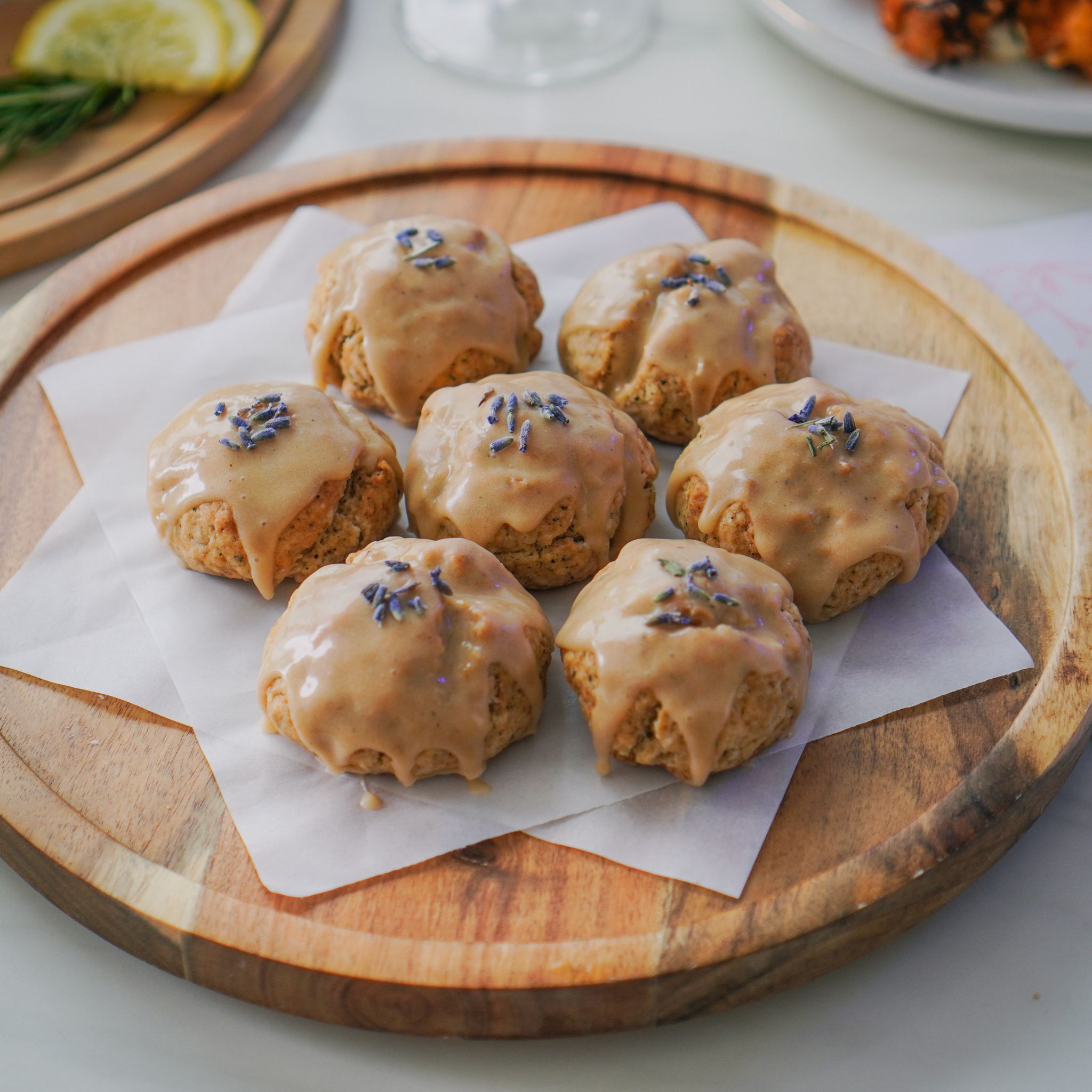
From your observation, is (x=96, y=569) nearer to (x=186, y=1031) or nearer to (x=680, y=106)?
(x=186, y=1031)

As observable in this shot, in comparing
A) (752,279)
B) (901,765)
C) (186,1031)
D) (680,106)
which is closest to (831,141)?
(680,106)

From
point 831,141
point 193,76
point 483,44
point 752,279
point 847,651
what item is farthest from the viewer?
point 483,44

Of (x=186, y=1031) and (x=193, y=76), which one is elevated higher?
(x=193, y=76)

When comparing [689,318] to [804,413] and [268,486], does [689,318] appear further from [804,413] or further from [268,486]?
[268,486]

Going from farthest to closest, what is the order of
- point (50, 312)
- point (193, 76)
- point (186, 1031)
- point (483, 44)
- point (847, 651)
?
point (483, 44), point (193, 76), point (50, 312), point (847, 651), point (186, 1031)

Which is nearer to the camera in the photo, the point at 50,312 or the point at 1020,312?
the point at 50,312


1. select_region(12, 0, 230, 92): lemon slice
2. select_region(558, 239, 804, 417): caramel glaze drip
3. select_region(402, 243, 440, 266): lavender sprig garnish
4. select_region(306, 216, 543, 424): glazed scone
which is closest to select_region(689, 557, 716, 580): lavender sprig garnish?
select_region(558, 239, 804, 417): caramel glaze drip
